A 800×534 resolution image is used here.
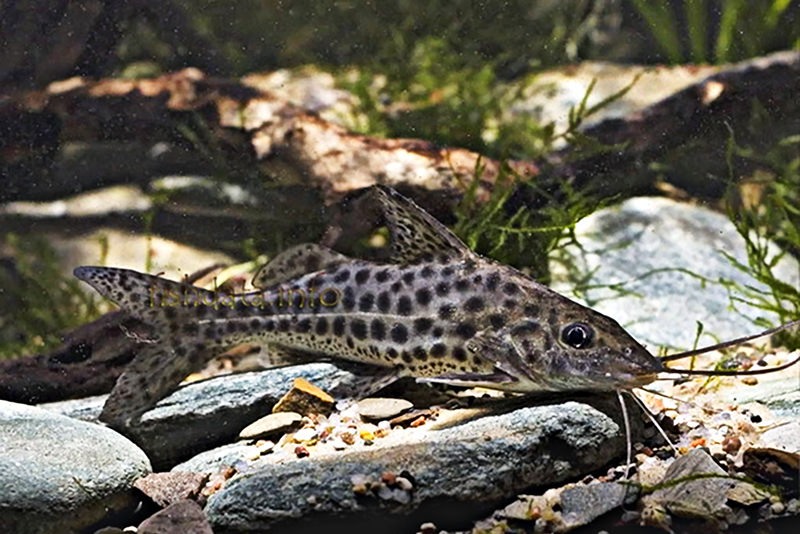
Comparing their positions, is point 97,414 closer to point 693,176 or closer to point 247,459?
point 247,459

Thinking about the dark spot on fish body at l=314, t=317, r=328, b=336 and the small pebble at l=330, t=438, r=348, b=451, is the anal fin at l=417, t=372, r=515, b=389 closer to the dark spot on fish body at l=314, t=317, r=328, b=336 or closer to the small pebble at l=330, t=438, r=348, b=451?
the small pebble at l=330, t=438, r=348, b=451

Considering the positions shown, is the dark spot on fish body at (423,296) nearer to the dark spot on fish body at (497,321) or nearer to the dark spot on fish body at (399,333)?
the dark spot on fish body at (399,333)

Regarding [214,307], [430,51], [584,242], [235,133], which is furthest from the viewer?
[430,51]

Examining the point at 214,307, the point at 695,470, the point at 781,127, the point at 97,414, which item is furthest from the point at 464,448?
the point at 781,127

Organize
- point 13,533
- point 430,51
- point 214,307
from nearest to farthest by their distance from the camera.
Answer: point 13,533
point 214,307
point 430,51

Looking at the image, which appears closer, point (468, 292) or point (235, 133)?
point (468, 292)

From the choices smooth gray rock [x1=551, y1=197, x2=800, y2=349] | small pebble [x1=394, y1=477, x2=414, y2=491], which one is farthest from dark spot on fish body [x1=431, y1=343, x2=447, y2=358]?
smooth gray rock [x1=551, y1=197, x2=800, y2=349]

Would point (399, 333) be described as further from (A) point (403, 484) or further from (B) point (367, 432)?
(A) point (403, 484)
